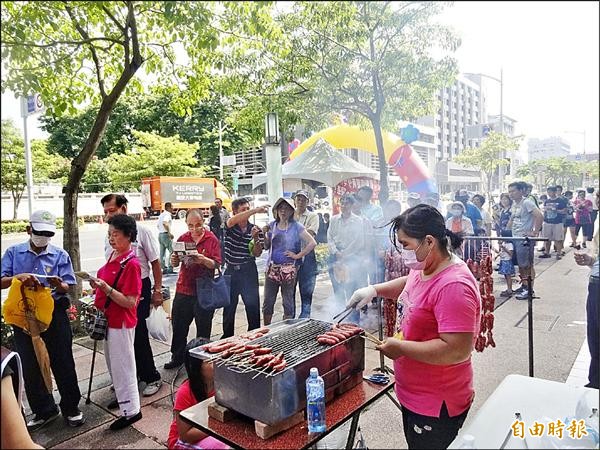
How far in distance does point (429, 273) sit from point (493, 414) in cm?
64

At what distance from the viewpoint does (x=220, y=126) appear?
15.4ft

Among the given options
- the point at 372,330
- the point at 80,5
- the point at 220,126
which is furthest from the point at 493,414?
the point at 220,126

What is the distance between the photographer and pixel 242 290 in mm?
4727

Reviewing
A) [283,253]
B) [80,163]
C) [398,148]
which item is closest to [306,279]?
[283,253]

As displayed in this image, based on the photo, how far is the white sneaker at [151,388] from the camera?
3740mm

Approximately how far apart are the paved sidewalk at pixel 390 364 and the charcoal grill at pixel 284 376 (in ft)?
1.49

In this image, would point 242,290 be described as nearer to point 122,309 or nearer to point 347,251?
point 347,251

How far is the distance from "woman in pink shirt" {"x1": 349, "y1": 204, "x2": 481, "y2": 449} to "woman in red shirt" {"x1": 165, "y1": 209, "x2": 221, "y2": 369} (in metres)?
2.55

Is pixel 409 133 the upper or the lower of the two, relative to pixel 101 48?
lower

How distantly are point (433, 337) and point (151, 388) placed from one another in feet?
9.66

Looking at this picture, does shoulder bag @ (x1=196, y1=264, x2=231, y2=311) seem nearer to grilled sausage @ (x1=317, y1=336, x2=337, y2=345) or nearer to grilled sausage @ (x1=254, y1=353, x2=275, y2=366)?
grilled sausage @ (x1=317, y1=336, x2=337, y2=345)

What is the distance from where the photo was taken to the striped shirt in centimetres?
460

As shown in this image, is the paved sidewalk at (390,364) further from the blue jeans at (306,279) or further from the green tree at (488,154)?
the green tree at (488,154)

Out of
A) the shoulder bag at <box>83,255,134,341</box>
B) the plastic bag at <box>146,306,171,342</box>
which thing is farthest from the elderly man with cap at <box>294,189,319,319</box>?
the shoulder bag at <box>83,255,134,341</box>
